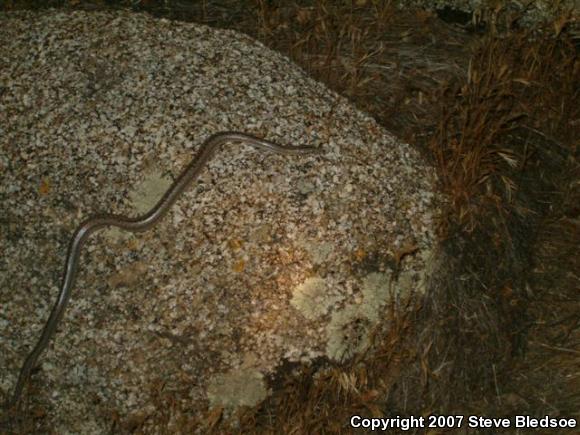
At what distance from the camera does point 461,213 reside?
438cm

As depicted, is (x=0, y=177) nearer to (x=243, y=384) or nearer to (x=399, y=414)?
(x=243, y=384)

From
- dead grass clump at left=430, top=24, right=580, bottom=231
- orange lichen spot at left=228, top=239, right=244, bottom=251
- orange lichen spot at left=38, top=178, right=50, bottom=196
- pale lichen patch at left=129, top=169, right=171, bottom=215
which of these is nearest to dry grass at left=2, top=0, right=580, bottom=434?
dead grass clump at left=430, top=24, right=580, bottom=231

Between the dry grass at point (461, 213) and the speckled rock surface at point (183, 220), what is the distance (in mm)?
195

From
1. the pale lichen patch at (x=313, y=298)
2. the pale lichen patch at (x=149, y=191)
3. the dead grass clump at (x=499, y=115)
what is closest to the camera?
the pale lichen patch at (x=313, y=298)

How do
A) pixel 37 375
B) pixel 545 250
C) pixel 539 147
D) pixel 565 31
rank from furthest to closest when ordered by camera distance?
pixel 565 31 → pixel 539 147 → pixel 545 250 → pixel 37 375

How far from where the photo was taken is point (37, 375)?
149 inches

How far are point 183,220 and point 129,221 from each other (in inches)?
14.3

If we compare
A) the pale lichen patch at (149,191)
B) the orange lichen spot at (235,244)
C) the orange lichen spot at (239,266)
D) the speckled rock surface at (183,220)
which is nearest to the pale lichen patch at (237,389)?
the speckled rock surface at (183,220)

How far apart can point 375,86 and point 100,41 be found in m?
2.30

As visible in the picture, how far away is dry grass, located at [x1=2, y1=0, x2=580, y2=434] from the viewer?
3.88m

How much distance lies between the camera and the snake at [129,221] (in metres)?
3.79

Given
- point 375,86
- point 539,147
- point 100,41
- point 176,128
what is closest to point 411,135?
point 375,86

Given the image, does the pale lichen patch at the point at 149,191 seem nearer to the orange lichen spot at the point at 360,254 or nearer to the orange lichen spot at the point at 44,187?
the orange lichen spot at the point at 44,187

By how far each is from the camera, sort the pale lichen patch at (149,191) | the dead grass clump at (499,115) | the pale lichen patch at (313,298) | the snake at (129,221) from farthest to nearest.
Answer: the dead grass clump at (499,115) → the pale lichen patch at (149,191) → the pale lichen patch at (313,298) → the snake at (129,221)
